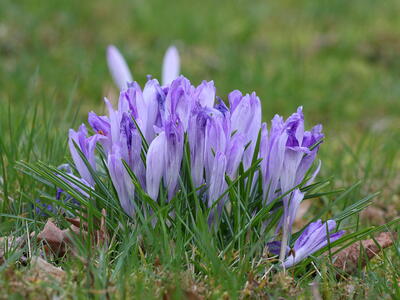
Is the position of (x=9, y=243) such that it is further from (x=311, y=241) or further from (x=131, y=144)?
(x=311, y=241)

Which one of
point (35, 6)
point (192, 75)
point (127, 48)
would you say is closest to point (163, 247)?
point (192, 75)

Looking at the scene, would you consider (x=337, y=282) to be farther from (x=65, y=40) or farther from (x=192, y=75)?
(x=65, y=40)

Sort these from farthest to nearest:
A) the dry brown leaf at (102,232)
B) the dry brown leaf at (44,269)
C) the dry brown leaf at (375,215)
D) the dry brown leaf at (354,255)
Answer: the dry brown leaf at (375,215) → the dry brown leaf at (354,255) → the dry brown leaf at (102,232) → the dry brown leaf at (44,269)

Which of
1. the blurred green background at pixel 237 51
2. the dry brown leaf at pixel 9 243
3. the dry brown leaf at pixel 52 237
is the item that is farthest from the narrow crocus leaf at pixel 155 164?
the blurred green background at pixel 237 51

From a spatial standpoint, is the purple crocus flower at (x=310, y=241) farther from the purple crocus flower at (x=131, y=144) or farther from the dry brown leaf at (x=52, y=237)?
the dry brown leaf at (x=52, y=237)

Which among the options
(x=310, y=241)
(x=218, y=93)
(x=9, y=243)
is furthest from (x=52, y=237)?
(x=218, y=93)
